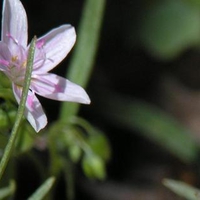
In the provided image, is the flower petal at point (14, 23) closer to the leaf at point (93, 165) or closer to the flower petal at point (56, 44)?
the flower petal at point (56, 44)

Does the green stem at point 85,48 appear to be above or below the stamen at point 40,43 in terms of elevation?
below

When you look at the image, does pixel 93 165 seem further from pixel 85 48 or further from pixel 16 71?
pixel 16 71

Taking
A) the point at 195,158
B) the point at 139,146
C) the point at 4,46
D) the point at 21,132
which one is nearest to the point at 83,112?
the point at 139,146

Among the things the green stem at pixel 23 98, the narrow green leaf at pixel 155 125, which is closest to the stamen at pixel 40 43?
the green stem at pixel 23 98

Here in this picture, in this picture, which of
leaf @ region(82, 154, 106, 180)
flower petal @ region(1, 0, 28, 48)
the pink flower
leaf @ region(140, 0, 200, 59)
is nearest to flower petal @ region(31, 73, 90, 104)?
the pink flower

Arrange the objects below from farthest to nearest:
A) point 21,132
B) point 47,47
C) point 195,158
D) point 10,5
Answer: point 195,158, point 21,132, point 47,47, point 10,5

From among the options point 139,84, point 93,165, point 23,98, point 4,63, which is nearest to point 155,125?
point 139,84

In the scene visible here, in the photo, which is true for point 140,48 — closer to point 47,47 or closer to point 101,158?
point 101,158
